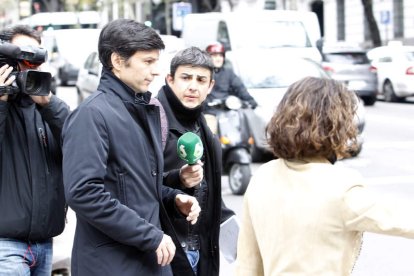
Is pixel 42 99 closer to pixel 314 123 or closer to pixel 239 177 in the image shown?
pixel 314 123

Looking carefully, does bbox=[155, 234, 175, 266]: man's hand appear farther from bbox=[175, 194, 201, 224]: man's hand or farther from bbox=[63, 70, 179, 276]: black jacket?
bbox=[175, 194, 201, 224]: man's hand

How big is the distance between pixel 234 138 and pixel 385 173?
116 inches

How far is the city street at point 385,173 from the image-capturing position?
7312 millimetres

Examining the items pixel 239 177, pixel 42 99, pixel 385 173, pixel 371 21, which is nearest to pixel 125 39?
pixel 42 99

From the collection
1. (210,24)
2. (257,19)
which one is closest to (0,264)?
(257,19)

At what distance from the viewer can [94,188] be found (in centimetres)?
308

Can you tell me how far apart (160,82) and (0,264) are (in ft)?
35.2

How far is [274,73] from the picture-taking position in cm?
1409

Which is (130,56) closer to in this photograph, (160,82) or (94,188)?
(94,188)

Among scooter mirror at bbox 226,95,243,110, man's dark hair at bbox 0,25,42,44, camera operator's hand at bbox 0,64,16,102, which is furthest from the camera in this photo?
scooter mirror at bbox 226,95,243,110

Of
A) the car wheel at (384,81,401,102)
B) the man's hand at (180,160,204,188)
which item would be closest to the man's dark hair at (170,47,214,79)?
the man's hand at (180,160,204,188)

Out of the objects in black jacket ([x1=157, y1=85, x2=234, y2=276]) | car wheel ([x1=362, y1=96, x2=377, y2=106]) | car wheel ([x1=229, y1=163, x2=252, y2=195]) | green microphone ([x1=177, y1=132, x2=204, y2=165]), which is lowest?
car wheel ([x1=362, y1=96, x2=377, y2=106])

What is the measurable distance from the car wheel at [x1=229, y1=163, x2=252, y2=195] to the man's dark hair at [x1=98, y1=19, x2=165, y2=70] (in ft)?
23.4

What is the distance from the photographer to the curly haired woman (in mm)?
2688
